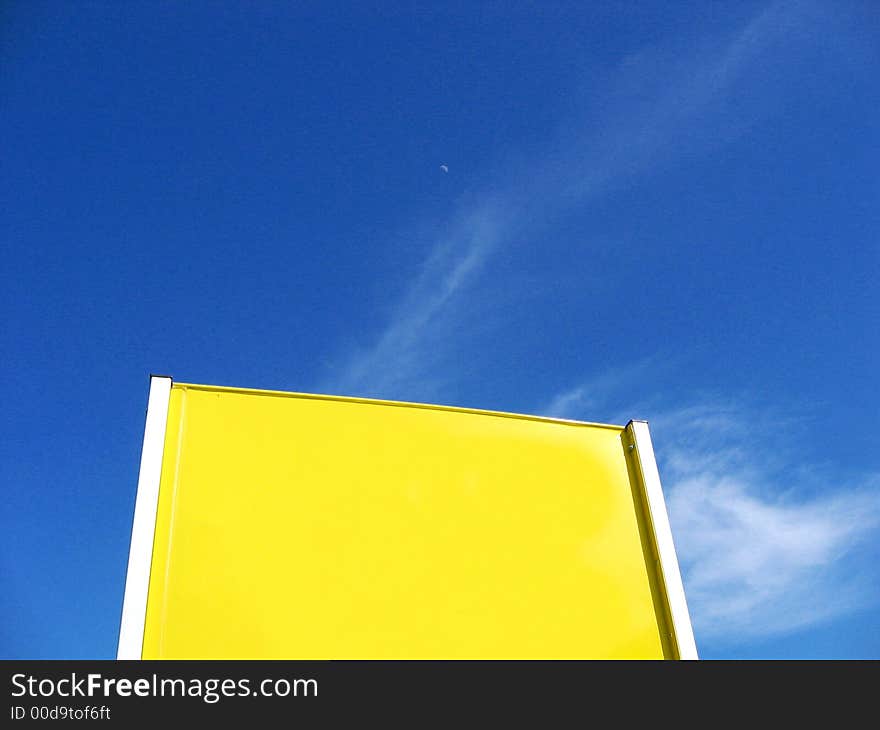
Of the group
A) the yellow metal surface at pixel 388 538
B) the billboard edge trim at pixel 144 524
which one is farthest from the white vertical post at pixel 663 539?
the billboard edge trim at pixel 144 524

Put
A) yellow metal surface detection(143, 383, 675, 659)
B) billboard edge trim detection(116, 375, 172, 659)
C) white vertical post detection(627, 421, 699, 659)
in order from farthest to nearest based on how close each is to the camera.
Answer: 1. white vertical post detection(627, 421, 699, 659)
2. yellow metal surface detection(143, 383, 675, 659)
3. billboard edge trim detection(116, 375, 172, 659)

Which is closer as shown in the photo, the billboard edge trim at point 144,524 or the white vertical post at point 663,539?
the billboard edge trim at point 144,524

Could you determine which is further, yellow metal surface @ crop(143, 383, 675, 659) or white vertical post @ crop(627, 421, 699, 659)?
white vertical post @ crop(627, 421, 699, 659)

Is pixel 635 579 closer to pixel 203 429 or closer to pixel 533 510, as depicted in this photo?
pixel 533 510

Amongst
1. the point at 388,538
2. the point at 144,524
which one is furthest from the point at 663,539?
the point at 144,524

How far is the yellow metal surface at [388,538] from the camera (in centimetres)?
291

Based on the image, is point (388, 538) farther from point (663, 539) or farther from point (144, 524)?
point (663, 539)

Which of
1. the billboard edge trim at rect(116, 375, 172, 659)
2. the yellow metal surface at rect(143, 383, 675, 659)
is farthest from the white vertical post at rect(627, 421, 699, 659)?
the billboard edge trim at rect(116, 375, 172, 659)

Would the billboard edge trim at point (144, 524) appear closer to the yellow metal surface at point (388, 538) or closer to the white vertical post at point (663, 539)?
the yellow metal surface at point (388, 538)

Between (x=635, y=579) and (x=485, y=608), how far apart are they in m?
0.86

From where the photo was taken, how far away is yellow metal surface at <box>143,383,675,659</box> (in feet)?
9.56

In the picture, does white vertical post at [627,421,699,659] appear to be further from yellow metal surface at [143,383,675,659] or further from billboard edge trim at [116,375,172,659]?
billboard edge trim at [116,375,172,659]
